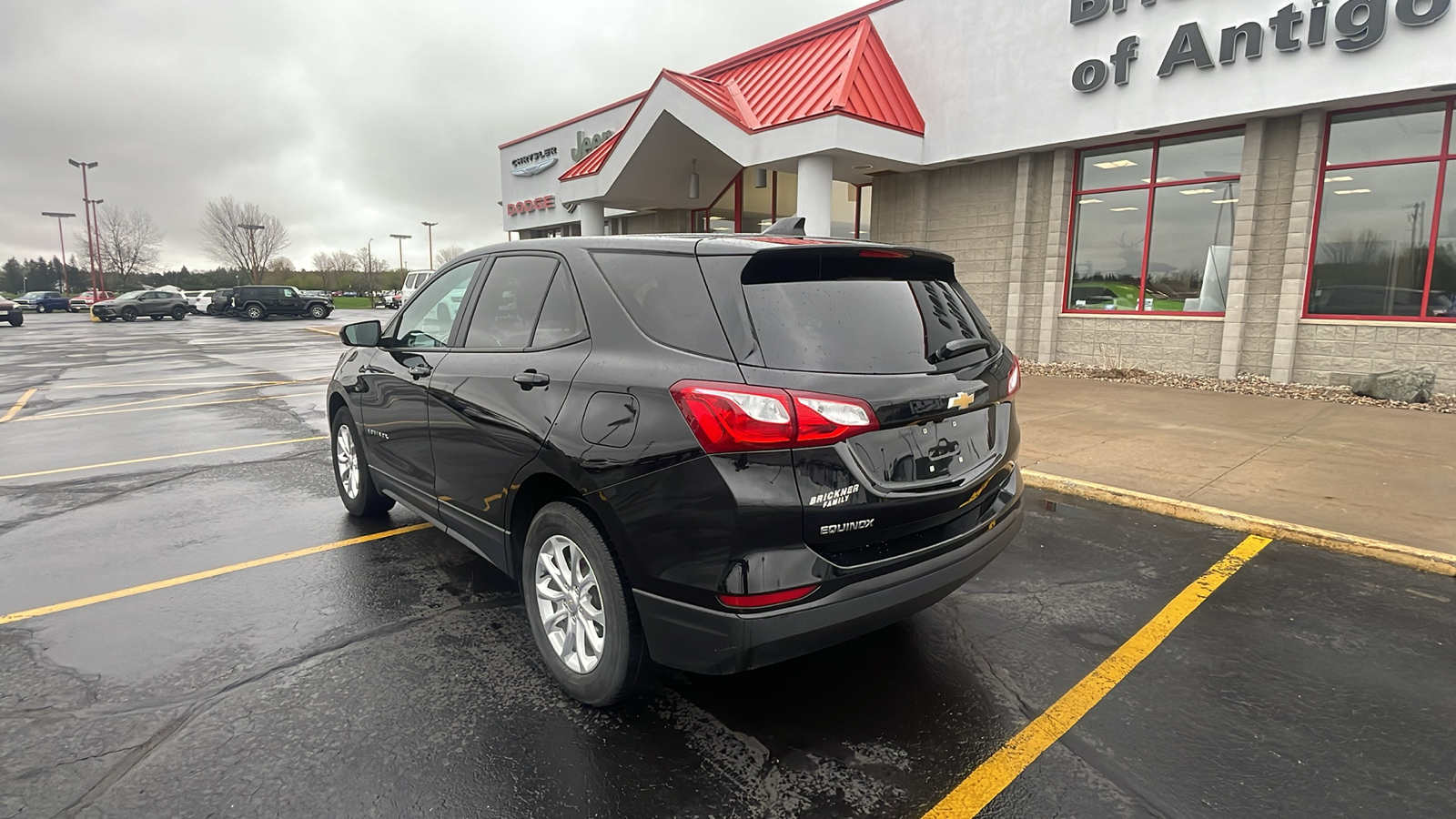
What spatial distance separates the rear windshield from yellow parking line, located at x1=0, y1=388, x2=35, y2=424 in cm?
1156

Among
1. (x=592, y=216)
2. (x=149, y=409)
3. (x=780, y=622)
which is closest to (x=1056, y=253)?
(x=592, y=216)

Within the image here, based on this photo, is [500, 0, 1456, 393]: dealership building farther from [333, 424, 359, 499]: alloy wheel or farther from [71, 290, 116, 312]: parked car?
[71, 290, 116, 312]: parked car

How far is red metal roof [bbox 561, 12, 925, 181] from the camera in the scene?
42.8 feet

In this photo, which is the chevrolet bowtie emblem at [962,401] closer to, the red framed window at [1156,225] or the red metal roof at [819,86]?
the red metal roof at [819,86]

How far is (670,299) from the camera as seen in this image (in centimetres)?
282

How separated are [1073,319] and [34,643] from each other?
13.7m

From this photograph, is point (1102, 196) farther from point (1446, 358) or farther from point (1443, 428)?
point (1443, 428)

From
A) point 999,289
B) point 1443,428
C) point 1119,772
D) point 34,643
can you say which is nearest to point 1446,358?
point 1443,428

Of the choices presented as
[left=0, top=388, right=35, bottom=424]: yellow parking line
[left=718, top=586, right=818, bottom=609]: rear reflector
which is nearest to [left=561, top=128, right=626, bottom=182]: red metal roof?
[left=0, top=388, right=35, bottom=424]: yellow parking line

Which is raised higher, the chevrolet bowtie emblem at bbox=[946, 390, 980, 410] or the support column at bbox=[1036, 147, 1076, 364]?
the support column at bbox=[1036, 147, 1076, 364]

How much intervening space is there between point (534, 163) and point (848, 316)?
87.1 feet

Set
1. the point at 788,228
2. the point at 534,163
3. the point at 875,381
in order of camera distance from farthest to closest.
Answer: the point at 534,163 → the point at 788,228 → the point at 875,381

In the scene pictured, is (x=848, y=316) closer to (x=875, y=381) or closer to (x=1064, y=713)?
(x=875, y=381)

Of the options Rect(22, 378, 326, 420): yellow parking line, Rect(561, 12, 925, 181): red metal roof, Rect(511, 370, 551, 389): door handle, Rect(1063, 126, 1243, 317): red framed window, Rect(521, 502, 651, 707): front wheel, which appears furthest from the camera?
Rect(561, 12, 925, 181): red metal roof
